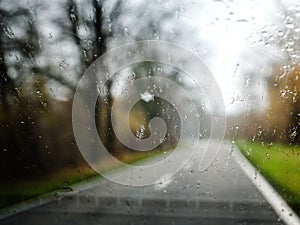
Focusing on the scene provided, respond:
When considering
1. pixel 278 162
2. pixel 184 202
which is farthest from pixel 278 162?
pixel 184 202

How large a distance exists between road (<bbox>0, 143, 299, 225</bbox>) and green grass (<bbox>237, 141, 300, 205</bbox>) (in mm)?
75

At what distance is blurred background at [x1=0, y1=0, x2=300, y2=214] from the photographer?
10.5 ft

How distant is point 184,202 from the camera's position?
3.42 meters

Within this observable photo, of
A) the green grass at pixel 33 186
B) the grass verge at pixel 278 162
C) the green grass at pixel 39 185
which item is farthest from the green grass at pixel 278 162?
the green grass at pixel 33 186

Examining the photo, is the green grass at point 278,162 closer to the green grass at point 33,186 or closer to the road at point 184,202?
the road at point 184,202

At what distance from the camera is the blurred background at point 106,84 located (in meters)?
3.19

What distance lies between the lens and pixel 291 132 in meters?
3.30

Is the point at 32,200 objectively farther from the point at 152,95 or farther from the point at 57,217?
the point at 152,95

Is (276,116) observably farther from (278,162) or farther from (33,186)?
(33,186)

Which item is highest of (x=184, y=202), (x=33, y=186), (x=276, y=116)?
(x=276, y=116)

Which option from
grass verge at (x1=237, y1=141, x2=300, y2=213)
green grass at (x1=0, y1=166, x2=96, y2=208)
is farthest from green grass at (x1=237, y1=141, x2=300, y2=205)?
green grass at (x1=0, y1=166, x2=96, y2=208)

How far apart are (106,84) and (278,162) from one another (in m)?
1.58

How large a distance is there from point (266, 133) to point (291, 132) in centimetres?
24

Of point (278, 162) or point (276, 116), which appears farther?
point (278, 162)
